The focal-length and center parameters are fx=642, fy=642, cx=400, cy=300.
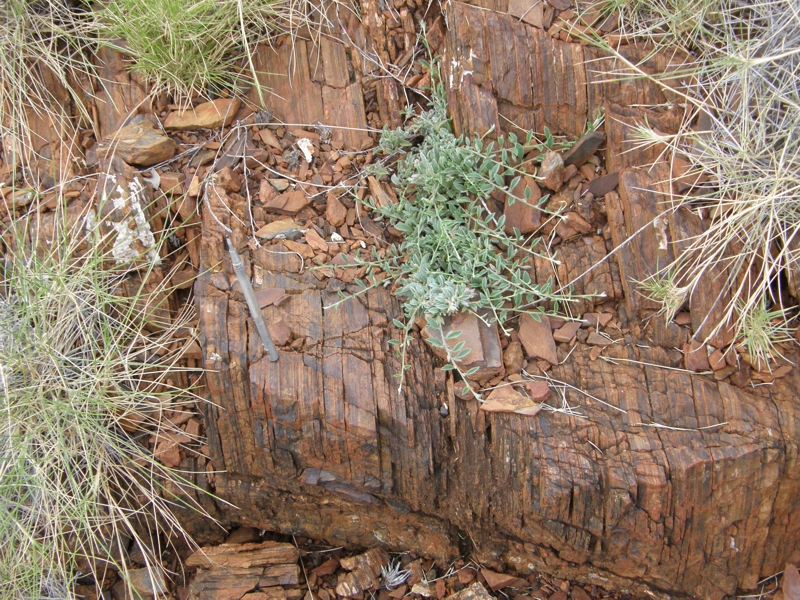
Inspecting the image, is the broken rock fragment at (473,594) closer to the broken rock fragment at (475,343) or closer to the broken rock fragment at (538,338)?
the broken rock fragment at (475,343)

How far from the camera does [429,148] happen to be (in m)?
3.29

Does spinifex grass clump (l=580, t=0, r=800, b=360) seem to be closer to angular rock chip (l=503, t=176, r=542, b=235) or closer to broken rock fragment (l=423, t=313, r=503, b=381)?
angular rock chip (l=503, t=176, r=542, b=235)

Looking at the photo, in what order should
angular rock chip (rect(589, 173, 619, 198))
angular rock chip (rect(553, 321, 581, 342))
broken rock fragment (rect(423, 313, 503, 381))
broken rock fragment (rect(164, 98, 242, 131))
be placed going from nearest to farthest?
broken rock fragment (rect(423, 313, 503, 381)), angular rock chip (rect(553, 321, 581, 342)), angular rock chip (rect(589, 173, 619, 198)), broken rock fragment (rect(164, 98, 242, 131))

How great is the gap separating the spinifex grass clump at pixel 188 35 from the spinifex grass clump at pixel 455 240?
965mm

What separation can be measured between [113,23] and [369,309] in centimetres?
210

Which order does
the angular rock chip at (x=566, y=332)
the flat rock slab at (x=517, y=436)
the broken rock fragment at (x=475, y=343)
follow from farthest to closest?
the angular rock chip at (x=566, y=332)
the broken rock fragment at (x=475, y=343)
the flat rock slab at (x=517, y=436)

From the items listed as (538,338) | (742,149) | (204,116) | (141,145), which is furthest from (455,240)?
(141,145)

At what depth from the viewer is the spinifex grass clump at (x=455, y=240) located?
2.99 meters

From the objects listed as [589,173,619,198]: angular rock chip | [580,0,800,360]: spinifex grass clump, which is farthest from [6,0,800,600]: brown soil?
[580,0,800,360]: spinifex grass clump

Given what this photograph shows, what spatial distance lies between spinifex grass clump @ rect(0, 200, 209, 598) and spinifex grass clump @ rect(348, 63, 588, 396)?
121cm

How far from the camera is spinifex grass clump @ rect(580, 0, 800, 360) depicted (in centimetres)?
291

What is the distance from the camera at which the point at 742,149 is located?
2936mm

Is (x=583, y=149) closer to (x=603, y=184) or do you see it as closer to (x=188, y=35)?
(x=603, y=184)

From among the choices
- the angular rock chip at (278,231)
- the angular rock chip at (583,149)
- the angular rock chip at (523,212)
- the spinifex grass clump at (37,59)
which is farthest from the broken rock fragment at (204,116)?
the angular rock chip at (583,149)
